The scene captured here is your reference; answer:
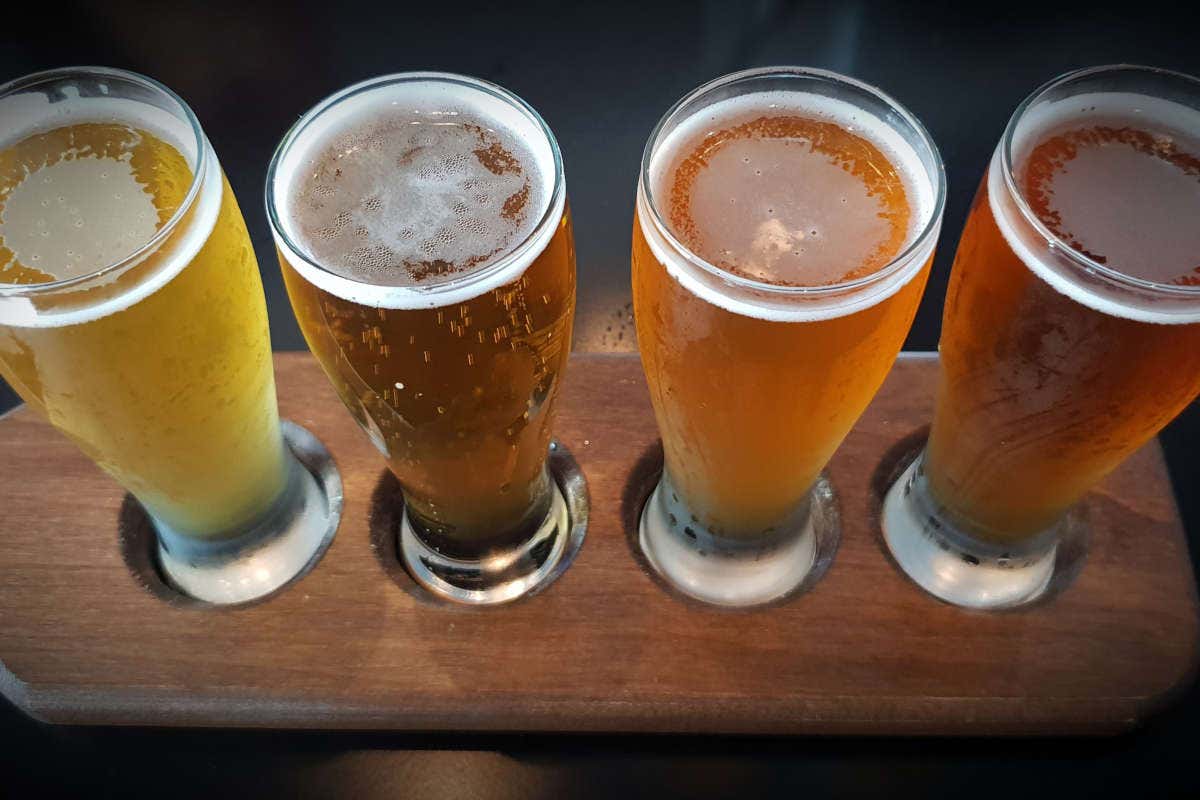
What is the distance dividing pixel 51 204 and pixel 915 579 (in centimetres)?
73

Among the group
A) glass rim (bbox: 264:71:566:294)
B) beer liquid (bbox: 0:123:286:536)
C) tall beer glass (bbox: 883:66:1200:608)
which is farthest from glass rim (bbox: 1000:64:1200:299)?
beer liquid (bbox: 0:123:286:536)

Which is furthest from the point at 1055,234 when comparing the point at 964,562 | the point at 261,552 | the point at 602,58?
the point at 602,58

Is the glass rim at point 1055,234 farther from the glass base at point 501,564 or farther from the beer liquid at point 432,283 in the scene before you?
the glass base at point 501,564

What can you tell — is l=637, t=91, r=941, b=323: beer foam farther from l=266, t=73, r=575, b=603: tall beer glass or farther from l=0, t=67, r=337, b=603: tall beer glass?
l=0, t=67, r=337, b=603: tall beer glass

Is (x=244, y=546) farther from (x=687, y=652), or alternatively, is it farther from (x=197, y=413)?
(x=687, y=652)

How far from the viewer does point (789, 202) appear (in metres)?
0.78

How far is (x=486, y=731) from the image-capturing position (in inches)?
37.9

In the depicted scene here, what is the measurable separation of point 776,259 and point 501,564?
1.37ft

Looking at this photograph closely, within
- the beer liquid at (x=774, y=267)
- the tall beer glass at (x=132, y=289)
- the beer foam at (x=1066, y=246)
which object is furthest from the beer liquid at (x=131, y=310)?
the beer foam at (x=1066, y=246)

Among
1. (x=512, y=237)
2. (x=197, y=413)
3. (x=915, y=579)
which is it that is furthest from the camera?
(x=915, y=579)

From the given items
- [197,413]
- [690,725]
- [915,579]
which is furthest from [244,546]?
[915,579]

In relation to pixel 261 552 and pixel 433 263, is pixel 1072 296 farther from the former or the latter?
pixel 261 552

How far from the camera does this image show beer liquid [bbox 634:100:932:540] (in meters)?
0.74

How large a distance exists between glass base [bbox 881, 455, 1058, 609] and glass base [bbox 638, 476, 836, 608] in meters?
0.07
